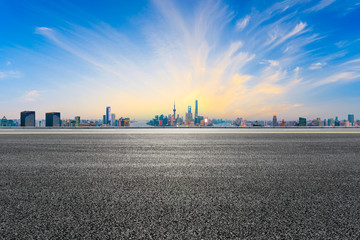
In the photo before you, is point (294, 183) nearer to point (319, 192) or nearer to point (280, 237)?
point (319, 192)

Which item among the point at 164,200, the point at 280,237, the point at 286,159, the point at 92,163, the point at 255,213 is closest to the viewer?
the point at 280,237

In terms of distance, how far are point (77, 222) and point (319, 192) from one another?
4.07 metres

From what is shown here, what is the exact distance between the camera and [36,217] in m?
2.75

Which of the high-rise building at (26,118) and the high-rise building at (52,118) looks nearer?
the high-rise building at (26,118)

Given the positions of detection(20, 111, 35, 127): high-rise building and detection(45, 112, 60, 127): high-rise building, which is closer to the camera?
detection(20, 111, 35, 127): high-rise building

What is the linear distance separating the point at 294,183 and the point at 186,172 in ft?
7.93

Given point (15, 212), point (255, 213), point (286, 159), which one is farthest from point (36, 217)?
point (286, 159)

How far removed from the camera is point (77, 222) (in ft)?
8.55

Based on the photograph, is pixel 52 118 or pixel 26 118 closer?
pixel 26 118

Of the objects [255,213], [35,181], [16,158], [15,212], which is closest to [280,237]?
[255,213]

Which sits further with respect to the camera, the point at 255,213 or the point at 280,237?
the point at 255,213

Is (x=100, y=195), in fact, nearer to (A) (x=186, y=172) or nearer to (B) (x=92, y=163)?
(A) (x=186, y=172)

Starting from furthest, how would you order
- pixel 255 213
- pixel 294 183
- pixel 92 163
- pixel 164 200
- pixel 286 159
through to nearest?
pixel 286 159 < pixel 92 163 < pixel 294 183 < pixel 164 200 < pixel 255 213

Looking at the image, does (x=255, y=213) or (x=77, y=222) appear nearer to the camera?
(x=77, y=222)
